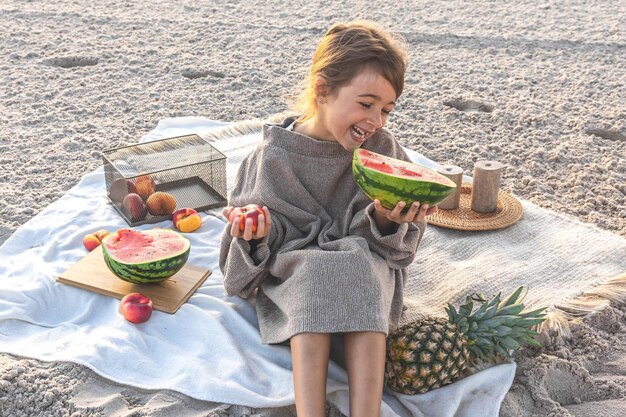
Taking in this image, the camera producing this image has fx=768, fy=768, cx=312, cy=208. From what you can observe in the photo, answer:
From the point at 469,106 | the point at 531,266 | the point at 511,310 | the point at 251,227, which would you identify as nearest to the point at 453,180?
the point at 531,266

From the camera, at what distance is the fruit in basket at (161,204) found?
449 centimetres

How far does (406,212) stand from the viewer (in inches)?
128

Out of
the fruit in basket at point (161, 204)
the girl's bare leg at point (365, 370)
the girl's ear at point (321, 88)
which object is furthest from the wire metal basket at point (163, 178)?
the girl's bare leg at point (365, 370)

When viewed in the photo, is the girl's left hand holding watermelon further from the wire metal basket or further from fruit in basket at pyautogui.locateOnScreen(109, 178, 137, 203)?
fruit in basket at pyautogui.locateOnScreen(109, 178, 137, 203)

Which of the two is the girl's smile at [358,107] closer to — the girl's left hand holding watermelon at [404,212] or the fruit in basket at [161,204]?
the girl's left hand holding watermelon at [404,212]

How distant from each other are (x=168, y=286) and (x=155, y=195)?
35.0 inches

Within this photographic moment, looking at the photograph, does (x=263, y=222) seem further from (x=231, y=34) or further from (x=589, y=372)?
(x=231, y=34)

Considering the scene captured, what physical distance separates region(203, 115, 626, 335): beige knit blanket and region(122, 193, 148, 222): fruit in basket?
1588 mm

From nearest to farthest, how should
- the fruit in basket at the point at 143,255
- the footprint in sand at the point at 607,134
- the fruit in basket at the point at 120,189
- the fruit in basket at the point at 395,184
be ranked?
the fruit in basket at the point at 395,184
the fruit in basket at the point at 143,255
the fruit in basket at the point at 120,189
the footprint in sand at the point at 607,134

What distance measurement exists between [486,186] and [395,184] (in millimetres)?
1685

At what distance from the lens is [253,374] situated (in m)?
3.27

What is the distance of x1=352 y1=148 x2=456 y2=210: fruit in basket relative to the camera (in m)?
3.14

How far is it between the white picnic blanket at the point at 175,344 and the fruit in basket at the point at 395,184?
30.0 inches

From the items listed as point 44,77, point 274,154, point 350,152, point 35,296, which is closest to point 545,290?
point 350,152
